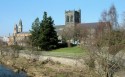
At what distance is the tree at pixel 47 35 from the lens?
181 feet

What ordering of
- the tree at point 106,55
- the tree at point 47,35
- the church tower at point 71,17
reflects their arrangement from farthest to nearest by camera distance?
the church tower at point 71,17
the tree at point 47,35
the tree at point 106,55

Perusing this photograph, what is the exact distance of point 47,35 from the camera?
56.0 m

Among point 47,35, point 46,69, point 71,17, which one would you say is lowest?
point 46,69

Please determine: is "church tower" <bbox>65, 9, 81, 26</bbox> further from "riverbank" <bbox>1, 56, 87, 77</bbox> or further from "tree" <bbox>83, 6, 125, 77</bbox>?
"tree" <bbox>83, 6, 125, 77</bbox>

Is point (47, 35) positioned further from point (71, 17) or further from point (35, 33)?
point (71, 17)

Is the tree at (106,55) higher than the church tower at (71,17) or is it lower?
lower

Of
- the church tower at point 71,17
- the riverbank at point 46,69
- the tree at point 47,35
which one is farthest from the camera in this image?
the church tower at point 71,17

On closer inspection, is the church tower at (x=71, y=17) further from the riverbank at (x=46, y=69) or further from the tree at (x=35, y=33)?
the riverbank at (x=46, y=69)

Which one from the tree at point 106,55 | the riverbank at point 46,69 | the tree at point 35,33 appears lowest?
the riverbank at point 46,69

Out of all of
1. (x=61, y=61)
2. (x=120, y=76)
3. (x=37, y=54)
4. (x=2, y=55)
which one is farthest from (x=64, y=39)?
(x=120, y=76)

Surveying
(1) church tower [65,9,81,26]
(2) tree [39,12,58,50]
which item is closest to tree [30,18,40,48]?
(2) tree [39,12,58,50]

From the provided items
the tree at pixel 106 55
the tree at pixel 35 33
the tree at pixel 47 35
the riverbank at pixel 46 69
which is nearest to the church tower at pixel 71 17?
the tree at pixel 35 33

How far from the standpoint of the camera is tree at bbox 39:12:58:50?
Answer: 55316 mm

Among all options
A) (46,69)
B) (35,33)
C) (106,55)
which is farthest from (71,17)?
(106,55)
